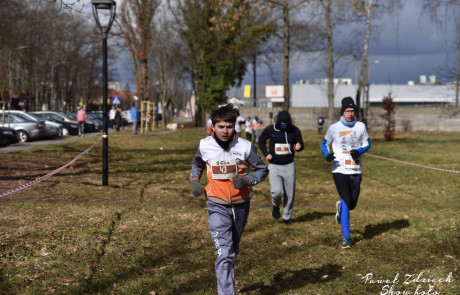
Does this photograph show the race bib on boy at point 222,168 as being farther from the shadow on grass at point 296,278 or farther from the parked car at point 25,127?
the parked car at point 25,127

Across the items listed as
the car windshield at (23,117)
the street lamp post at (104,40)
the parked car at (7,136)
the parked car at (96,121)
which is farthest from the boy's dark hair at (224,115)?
the parked car at (96,121)

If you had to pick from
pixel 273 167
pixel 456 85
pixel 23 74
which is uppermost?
pixel 23 74

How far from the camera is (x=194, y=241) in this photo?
7840mm

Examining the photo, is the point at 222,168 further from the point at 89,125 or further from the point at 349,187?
the point at 89,125

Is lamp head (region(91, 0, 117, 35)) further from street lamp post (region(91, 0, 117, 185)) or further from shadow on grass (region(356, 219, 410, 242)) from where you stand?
shadow on grass (region(356, 219, 410, 242))

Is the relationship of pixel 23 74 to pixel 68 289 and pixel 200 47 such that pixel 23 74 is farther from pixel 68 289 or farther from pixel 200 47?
pixel 68 289

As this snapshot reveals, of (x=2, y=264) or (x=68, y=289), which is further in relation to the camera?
(x=2, y=264)

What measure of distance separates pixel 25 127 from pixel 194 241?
21566 millimetres

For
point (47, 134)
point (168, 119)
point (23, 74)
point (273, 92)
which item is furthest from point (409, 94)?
point (47, 134)

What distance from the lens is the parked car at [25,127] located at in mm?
26875

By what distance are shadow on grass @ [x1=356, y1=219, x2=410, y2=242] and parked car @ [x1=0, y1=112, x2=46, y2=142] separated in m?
21.8

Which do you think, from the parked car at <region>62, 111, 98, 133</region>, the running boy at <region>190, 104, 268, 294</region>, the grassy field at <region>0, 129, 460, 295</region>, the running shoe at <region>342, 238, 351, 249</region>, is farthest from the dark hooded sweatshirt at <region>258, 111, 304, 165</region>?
the parked car at <region>62, 111, 98, 133</region>

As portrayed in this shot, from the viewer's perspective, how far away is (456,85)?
60.3 feet

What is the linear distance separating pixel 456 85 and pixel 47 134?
2032 cm
